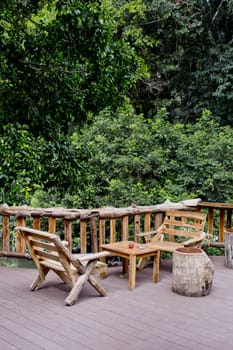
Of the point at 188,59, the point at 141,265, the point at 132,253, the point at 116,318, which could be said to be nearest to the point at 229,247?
the point at 141,265

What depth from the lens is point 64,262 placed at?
3.74 meters

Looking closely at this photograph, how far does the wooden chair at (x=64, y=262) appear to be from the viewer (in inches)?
145

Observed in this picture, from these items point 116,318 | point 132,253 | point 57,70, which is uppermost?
point 57,70

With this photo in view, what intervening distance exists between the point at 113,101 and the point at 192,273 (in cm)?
216

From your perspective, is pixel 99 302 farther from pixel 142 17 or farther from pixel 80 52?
pixel 142 17

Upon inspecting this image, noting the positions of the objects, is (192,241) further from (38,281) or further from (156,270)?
(38,281)

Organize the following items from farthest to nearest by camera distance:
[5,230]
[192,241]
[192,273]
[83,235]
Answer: [5,230], [83,235], [192,241], [192,273]

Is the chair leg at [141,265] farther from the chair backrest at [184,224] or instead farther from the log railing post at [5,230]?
the log railing post at [5,230]

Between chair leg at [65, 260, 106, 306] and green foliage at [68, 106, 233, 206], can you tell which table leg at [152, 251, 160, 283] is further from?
green foliage at [68, 106, 233, 206]

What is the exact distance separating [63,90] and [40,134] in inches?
22.1

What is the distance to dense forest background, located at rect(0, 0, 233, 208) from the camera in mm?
3984

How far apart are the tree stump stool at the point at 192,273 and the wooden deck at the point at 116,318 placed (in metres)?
0.09

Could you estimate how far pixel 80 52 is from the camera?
415 cm

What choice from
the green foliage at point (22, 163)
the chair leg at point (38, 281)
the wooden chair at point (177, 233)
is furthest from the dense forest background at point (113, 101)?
the wooden chair at point (177, 233)
